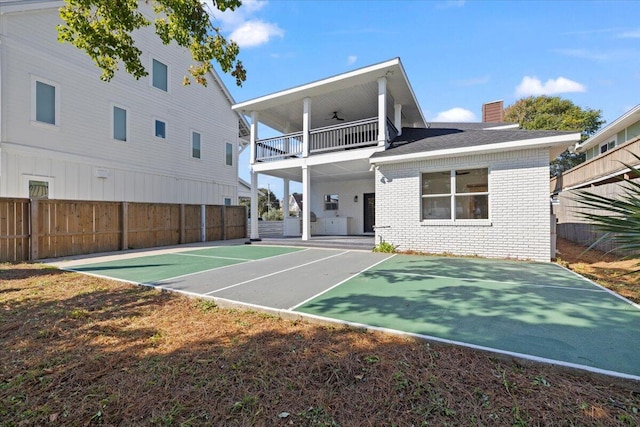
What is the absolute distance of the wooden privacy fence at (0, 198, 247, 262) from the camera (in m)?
8.50

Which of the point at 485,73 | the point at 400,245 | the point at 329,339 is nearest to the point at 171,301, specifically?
the point at 329,339

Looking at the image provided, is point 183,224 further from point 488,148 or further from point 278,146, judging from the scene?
point 488,148

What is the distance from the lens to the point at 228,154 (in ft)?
60.6

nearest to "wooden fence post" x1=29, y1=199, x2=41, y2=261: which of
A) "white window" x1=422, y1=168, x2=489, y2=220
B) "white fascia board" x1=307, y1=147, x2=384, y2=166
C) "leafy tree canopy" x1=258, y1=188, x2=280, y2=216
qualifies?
"white fascia board" x1=307, y1=147, x2=384, y2=166

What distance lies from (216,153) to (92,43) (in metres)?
11.7

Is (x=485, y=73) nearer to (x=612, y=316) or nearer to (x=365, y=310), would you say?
(x=612, y=316)

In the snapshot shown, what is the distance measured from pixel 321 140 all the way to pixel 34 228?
10.2 metres

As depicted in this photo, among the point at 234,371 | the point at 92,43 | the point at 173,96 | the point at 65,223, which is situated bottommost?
the point at 234,371

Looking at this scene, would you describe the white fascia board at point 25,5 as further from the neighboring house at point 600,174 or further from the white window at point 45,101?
the neighboring house at point 600,174

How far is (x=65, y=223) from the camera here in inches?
374

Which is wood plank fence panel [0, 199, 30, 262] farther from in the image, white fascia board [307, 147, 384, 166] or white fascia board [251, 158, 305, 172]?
white fascia board [307, 147, 384, 166]

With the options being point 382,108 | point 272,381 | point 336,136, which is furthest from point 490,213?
point 272,381

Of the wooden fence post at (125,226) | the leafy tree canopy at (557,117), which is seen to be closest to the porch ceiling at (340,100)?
the wooden fence post at (125,226)

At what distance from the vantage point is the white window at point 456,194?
27.5 ft
